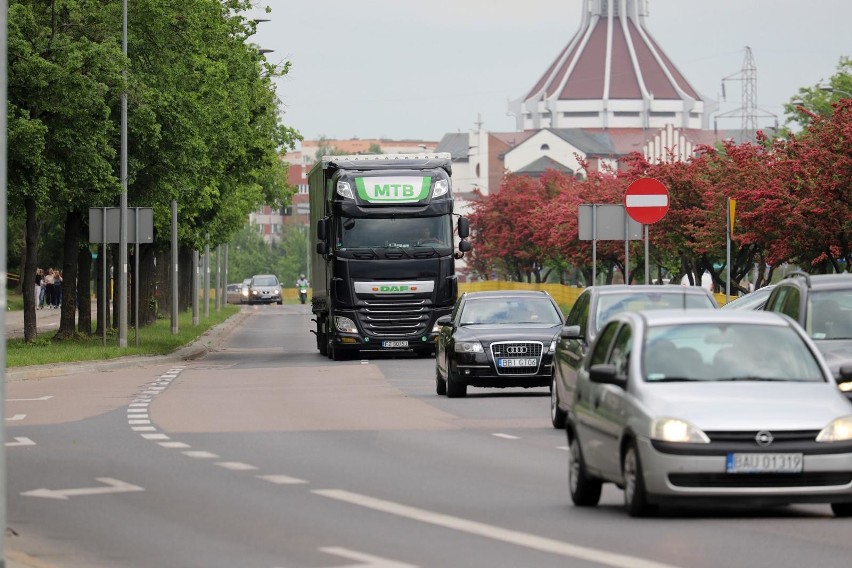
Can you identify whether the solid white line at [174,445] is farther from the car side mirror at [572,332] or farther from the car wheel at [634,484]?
the car wheel at [634,484]

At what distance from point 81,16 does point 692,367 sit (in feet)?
106

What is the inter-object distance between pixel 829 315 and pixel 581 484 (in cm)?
649

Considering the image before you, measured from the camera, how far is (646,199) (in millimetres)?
32156

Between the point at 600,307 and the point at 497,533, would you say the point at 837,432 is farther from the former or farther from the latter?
the point at 600,307

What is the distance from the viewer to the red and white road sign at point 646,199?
3219cm

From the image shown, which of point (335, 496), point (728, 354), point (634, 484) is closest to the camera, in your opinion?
point (634, 484)

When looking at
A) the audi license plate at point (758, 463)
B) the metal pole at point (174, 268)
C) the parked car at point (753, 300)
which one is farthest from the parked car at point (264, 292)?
the audi license plate at point (758, 463)

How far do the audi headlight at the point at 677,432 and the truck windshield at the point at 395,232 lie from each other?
91.7ft

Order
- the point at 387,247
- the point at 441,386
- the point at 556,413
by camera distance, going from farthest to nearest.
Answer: the point at 387,247 < the point at 441,386 < the point at 556,413

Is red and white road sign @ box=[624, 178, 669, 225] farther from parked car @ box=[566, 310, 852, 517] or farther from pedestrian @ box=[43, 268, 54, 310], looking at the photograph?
pedestrian @ box=[43, 268, 54, 310]

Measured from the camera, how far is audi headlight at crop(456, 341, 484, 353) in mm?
27328

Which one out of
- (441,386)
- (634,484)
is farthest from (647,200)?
(634,484)

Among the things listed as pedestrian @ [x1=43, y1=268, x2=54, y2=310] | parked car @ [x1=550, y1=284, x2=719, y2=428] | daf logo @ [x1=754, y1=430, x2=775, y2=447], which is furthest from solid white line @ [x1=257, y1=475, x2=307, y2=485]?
pedestrian @ [x1=43, y1=268, x2=54, y2=310]

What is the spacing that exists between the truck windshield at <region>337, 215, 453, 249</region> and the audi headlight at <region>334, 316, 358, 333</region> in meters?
1.66
